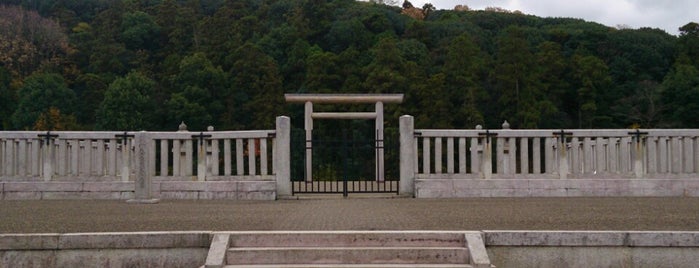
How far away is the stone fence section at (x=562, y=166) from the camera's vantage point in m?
14.0

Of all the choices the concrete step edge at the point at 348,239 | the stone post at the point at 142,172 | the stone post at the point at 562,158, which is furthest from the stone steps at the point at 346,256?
the stone post at the point at 562,158

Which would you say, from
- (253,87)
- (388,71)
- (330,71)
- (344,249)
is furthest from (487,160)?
(253,87)

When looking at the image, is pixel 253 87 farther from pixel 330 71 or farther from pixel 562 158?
pixel 562 158

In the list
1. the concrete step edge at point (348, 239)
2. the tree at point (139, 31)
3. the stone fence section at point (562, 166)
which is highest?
the tree at point (139, 31)

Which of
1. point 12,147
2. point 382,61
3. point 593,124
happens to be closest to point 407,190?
point 12,147

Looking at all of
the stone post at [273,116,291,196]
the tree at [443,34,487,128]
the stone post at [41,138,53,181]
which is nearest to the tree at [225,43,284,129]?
the tree at [443,34,487,128]

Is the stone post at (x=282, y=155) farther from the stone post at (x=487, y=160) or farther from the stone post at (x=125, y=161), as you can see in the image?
the stone post at (x=487, y=160)

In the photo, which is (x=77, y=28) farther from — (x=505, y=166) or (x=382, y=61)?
(x=505, y=166)

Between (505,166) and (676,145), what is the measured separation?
131 inches

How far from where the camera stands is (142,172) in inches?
518

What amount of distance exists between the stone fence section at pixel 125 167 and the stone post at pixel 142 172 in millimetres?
A: 524

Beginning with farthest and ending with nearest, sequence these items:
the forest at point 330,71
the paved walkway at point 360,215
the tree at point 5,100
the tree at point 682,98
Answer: the tree at point 5,100, the forest at point 330,71, the tree at point 682,98, the paved walkway at point 360,215

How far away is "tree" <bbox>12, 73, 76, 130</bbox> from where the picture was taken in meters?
44.1

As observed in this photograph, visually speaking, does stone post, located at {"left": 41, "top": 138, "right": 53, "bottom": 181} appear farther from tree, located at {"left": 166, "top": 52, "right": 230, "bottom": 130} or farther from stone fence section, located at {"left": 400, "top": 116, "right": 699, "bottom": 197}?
tree, located at {"left": 166, "top": 52, "right": 230, "bottom": 130}
